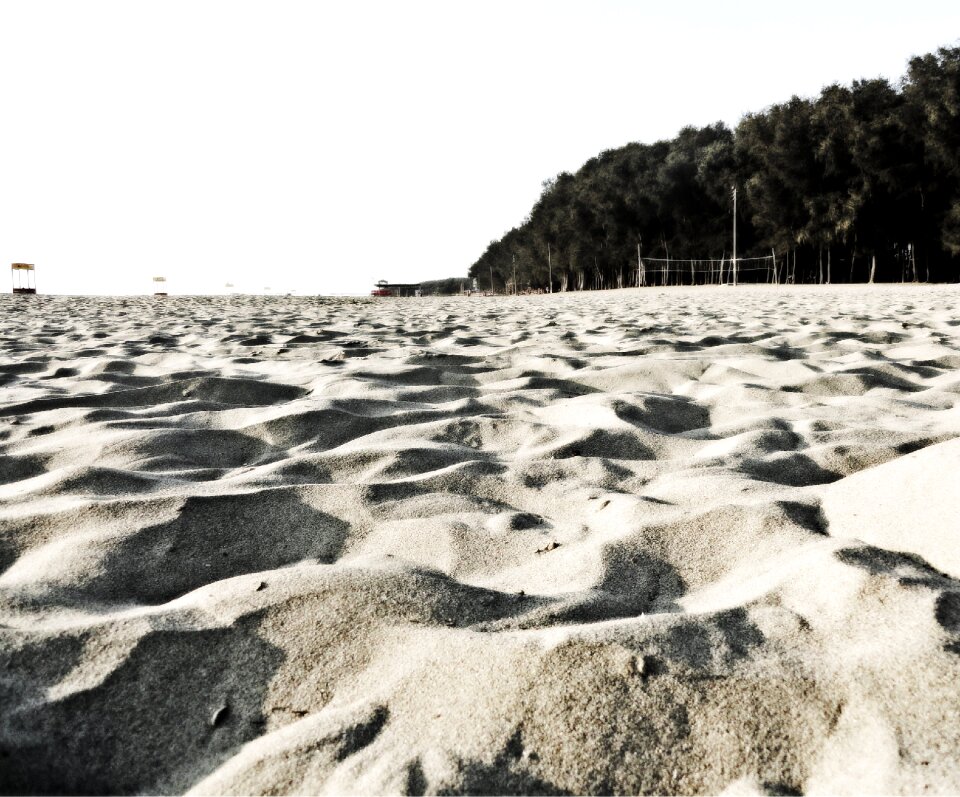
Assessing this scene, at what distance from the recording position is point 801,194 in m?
30.0

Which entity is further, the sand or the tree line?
the tree line

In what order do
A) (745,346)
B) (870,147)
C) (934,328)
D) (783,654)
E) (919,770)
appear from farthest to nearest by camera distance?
1. (870,147)
2. (934,328)
3. (745,346)
4. (783,654)
5. (919,770)

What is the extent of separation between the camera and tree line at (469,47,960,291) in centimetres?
2706

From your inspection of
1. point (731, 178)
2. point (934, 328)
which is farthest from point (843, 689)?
point (731, 178)

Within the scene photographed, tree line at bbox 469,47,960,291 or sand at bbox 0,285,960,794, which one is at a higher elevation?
tree line at bbox 469,47,960,291

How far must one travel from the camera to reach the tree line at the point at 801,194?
88.8 ft

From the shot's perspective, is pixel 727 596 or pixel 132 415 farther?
pixel 132 415

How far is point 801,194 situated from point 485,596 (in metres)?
32.3

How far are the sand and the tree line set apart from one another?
28.8 metres

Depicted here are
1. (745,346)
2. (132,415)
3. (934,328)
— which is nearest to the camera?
(132,415)

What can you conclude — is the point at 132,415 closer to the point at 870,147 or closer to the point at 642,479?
the point at 642,479

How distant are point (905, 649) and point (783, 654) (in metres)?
0.15

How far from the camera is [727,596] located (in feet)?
4.18

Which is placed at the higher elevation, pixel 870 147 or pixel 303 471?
pixel 870 147
